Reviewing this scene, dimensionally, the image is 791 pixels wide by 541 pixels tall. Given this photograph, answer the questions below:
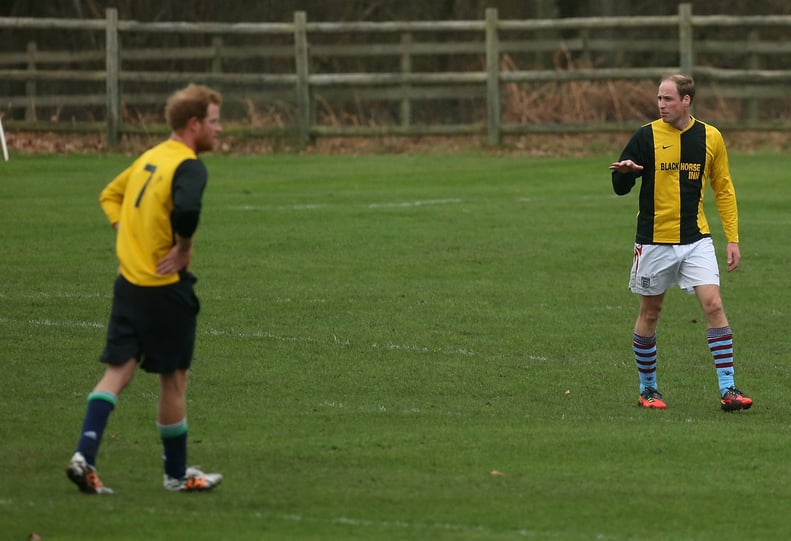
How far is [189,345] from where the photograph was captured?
704cm

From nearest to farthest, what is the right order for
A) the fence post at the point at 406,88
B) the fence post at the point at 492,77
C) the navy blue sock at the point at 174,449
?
1. the navy blue sock at the point at 174,449
2. the fence post at the point at 492,77
3. the fence post at the point at 406,88

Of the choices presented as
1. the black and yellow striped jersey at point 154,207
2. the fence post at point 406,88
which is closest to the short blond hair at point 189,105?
the black and yellow striped jersey at point 154,207

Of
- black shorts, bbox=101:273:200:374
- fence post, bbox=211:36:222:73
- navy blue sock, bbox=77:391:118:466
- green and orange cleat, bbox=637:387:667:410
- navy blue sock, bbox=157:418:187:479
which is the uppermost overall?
fence post, bbox=211:36:222:73

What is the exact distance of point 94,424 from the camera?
687 centimetres

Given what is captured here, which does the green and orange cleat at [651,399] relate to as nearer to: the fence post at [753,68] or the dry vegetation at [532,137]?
the dry vegetation at [532,137]

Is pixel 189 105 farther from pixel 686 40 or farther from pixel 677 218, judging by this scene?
pixel 686 40

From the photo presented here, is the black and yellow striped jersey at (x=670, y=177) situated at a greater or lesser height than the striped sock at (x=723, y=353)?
greater

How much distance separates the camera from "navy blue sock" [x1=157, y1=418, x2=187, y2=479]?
23.1 ft

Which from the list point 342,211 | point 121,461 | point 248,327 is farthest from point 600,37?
point 121,461

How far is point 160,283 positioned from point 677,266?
3.79 meters

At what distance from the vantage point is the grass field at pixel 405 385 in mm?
6770

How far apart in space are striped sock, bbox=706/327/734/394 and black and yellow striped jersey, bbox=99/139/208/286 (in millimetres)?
3907

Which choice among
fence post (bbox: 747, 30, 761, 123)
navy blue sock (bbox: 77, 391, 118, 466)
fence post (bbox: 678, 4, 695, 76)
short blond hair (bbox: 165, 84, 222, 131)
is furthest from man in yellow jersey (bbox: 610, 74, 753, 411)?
fence post (bbox: 747, 30, 761, 123)

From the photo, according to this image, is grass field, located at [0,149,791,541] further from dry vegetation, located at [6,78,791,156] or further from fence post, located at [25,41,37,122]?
fence post, located at [25,41,37,122]
